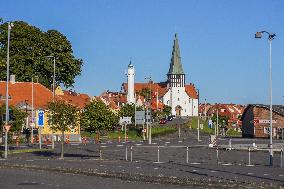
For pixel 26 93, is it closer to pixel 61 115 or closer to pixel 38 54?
pixel 38 54

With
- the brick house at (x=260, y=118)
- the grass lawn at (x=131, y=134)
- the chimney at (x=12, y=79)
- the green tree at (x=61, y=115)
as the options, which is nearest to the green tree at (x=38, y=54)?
the chimney at (x=12, y=79)

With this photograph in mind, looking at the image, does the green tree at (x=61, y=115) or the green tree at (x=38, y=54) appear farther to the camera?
the green tree at (x=38, y=54)

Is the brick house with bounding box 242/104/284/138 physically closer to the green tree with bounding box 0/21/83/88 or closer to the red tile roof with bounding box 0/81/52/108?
the green tree with bounding box 0/21/83/88

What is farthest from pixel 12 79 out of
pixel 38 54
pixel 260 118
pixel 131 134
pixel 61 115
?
pixel 260 118

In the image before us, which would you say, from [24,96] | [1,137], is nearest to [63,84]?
[24,96]

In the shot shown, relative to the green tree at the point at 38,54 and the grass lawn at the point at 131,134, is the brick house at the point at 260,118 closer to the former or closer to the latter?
the grass lawn at the point at 131,134

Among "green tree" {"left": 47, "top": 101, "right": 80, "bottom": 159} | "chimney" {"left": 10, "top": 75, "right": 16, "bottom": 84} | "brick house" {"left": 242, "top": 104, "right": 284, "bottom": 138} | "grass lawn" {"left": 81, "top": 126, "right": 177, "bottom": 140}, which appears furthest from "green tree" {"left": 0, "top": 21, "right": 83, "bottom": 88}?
"green tree" {"left": 47, "top": 101, "right": 80, "bottom": 159}

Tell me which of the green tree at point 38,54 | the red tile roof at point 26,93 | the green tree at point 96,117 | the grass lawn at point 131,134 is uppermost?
the green tree at point 38,54

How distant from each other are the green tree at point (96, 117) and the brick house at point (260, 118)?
59565mm

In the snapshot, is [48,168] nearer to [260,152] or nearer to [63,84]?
[260,152]

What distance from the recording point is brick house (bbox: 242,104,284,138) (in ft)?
350

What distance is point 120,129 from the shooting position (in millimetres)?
111812

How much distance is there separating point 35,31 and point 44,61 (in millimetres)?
4975

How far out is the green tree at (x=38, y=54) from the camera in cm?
8806
